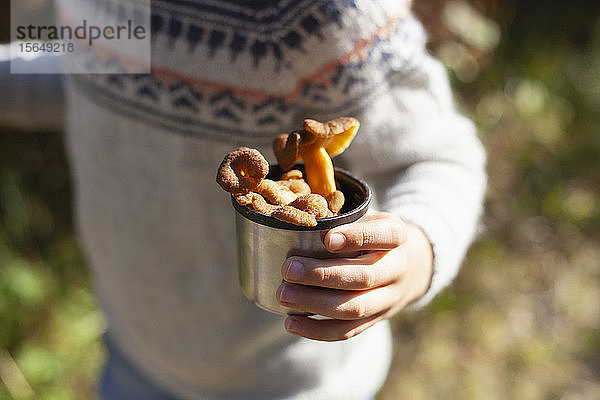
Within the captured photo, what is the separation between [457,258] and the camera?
2.48 feet

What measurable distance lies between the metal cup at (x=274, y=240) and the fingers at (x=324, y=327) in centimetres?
1

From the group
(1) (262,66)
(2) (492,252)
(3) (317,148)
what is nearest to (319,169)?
(3) (317,148)

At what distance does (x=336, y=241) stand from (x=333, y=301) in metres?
0.07

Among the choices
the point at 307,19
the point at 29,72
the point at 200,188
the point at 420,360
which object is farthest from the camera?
the point at 420,360

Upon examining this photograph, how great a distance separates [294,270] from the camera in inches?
20.6

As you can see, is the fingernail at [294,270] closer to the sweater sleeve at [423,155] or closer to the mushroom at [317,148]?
the mushroom at [317,148]

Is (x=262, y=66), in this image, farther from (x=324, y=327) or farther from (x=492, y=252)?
(x=492, y=252)

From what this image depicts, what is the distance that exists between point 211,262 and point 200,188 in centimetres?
11

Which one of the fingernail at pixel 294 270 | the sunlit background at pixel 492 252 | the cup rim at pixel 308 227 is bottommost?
the sunlit background at pixel 492 252

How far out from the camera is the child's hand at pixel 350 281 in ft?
1.73

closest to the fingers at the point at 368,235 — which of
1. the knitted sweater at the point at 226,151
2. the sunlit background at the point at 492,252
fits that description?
the knitted sweater at the point at 226,151

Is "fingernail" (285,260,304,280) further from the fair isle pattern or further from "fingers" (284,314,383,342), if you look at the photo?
the fair isle pattern

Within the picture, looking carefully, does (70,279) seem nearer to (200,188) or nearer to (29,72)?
(29,72)

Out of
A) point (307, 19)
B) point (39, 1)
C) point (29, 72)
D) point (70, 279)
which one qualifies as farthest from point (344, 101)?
point (70, 279)
